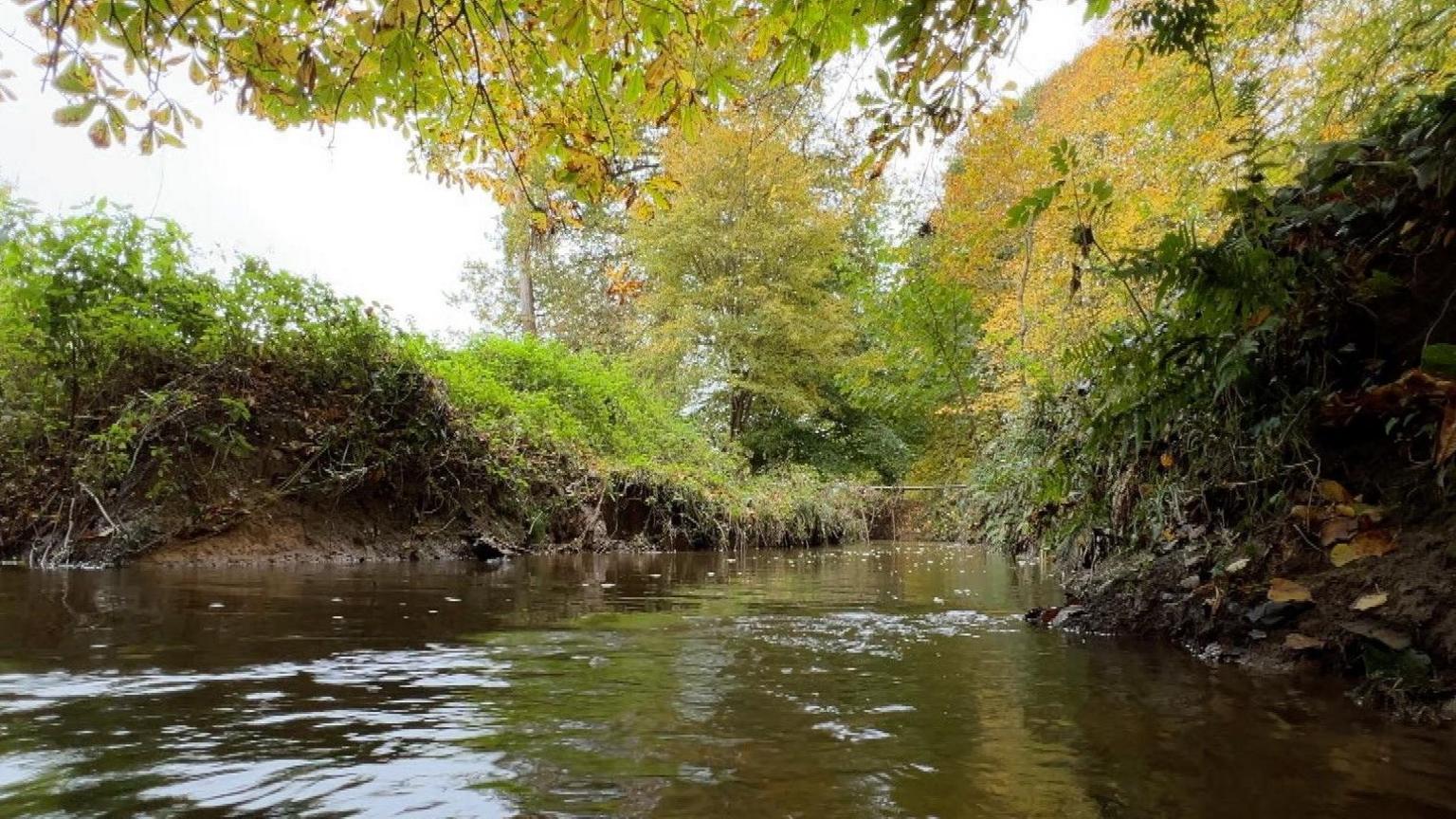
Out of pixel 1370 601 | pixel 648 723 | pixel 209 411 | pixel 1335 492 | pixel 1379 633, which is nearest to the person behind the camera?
pixel 648 723

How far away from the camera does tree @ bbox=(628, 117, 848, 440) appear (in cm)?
1753

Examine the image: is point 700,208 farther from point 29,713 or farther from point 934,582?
point 29,713

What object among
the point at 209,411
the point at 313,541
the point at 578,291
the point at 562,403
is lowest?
A: the point at 313,541

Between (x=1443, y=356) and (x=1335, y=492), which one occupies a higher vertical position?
(x=1443, y=356)

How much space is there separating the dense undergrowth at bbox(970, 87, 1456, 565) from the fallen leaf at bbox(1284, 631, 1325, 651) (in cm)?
56

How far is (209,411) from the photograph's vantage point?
6.25m

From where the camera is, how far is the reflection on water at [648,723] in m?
1.36

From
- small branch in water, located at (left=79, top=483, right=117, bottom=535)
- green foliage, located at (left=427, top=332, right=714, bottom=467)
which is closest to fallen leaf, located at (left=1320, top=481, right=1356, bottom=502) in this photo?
small branch in water, located at (left=79, top=483, right=117, bottom=535)

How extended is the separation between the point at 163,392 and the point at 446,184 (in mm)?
3014

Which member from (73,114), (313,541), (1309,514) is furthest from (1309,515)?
(313,541)

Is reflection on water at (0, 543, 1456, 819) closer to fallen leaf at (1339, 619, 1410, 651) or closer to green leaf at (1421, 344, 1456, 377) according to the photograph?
fallen leaf at (1339, 619, 1410, 651)

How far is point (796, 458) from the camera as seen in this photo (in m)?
19.6

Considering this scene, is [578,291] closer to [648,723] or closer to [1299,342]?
[1299,342]

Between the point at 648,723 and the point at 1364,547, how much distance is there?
2.34 m
